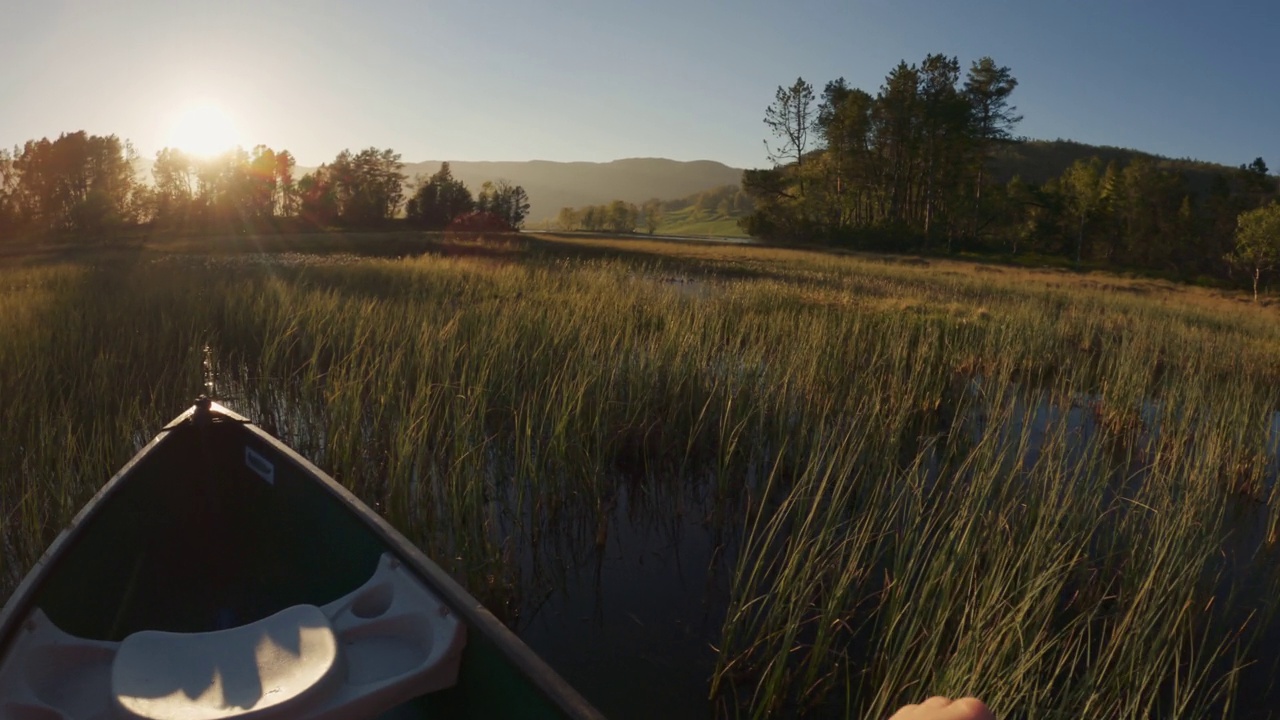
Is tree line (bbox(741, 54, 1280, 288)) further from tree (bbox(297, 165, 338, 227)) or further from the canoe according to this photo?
the canoe

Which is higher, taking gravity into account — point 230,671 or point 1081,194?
point 1081,194

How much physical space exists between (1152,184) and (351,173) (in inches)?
2126

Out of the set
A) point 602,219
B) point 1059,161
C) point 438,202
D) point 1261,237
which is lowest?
point 1261,237

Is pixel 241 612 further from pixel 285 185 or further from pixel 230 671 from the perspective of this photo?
pixel 285 185

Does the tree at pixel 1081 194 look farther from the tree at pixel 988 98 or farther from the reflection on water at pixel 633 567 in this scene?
the reflection on water at pixel 633 567

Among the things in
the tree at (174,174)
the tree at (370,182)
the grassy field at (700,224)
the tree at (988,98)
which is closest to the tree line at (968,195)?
the tree at (988,98)

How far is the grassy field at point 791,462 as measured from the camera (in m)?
2.73

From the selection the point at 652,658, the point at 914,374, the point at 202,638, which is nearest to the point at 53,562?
the point at 202,638

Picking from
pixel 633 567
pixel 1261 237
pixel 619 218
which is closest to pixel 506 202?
pixel 619 218

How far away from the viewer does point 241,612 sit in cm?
296

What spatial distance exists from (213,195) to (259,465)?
6380 cm

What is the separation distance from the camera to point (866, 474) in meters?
4.37

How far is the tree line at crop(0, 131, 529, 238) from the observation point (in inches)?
1770

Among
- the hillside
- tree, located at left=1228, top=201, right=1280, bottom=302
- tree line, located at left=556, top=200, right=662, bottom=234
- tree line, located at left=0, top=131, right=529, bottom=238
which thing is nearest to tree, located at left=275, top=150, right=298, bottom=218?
tree line, located at left=0, top=131, right=529, bottom=238
